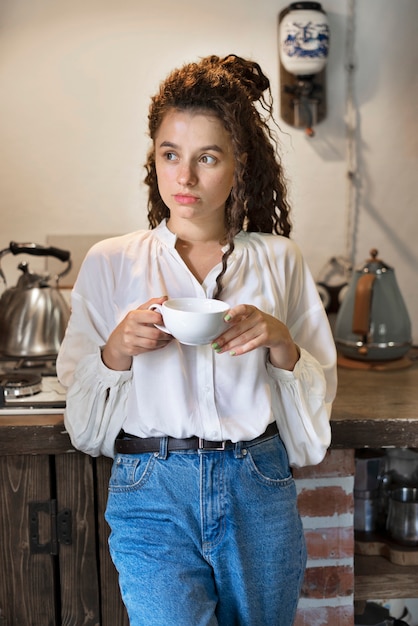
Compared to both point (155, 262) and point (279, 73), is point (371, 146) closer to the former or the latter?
point (279, 73)

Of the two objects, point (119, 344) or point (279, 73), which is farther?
point (279, 73)

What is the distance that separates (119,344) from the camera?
1350mm

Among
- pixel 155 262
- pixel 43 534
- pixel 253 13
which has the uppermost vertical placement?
pixel 253 13

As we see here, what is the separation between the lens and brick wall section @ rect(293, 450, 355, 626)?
1.71 m

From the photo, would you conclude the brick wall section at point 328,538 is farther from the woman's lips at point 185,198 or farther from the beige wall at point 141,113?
the beige wall at point 141,113

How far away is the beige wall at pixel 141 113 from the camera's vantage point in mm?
2240

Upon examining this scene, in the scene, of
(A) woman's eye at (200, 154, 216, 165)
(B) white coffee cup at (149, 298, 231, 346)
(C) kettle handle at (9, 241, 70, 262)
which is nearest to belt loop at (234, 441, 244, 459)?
(B) white coffee cup at (149, 298, 231, 346)

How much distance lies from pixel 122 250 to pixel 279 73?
1066mm

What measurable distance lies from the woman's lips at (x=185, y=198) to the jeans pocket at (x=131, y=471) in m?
0.42

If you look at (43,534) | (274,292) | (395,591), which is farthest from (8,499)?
(395,591)

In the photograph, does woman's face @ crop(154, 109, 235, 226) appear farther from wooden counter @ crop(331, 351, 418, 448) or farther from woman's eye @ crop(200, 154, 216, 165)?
wooden counter @ crop(331, 351, 418, 448)

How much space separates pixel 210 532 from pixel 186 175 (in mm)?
578

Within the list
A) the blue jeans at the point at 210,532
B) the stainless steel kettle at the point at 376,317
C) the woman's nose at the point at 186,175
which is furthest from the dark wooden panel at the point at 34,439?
the stainless steel kettle at the point at 376,317

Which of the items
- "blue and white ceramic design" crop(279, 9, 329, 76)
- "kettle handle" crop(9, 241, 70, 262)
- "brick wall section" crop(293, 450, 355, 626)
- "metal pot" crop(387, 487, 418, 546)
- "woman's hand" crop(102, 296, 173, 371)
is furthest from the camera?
"blue and white ceramic design" crop(279, 9, 329, 76)
